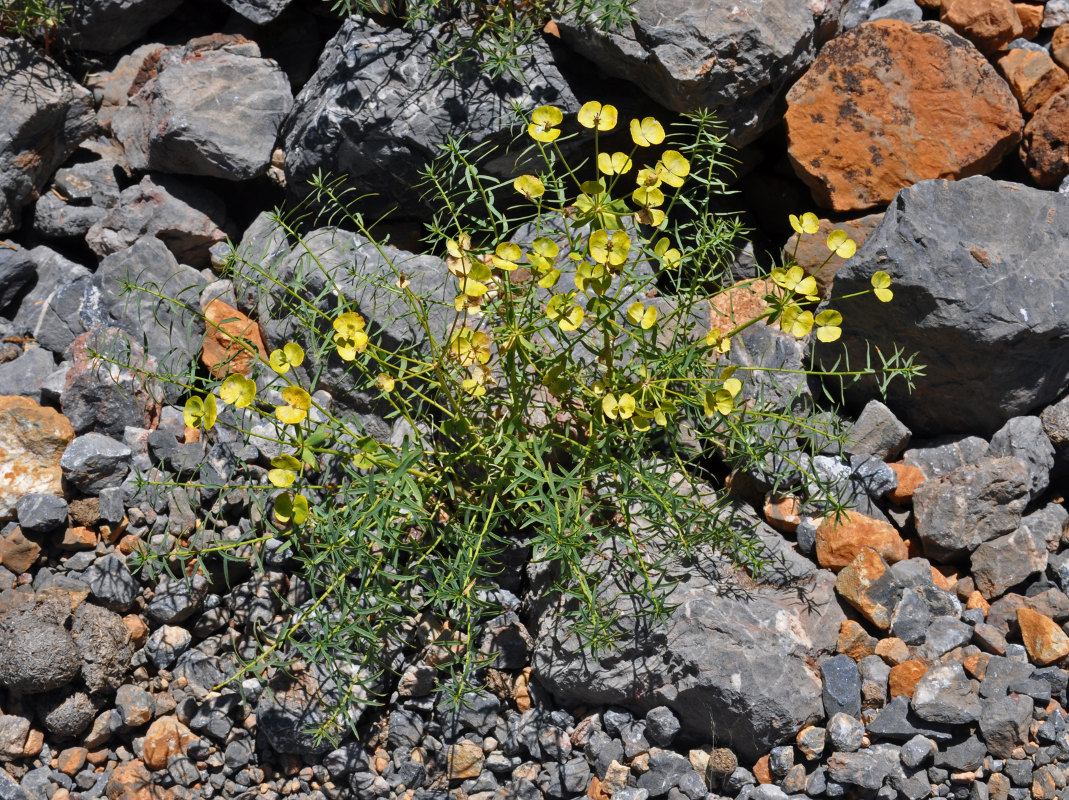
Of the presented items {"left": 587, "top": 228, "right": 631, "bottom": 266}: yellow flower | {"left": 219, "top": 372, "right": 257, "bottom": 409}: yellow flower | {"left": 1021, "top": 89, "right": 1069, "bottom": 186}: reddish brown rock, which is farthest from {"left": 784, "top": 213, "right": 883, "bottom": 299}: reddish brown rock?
{"left": 219, "top": 372, "right": 257, "bottom": 409}: yellow flower

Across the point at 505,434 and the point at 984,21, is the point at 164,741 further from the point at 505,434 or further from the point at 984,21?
the point at 984,21

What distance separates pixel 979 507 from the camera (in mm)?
2756

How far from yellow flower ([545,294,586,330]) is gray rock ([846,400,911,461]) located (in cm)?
105

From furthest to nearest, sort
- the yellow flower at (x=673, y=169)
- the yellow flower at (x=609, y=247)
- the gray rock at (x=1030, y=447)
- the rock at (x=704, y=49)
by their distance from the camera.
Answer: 1. the rock at (x=704, y=49)
2. the gray rock at (x=1030, y=447)
3. the yellow flower at (x=673, y=169)
4. the yellow flower at (x=609, y=247)

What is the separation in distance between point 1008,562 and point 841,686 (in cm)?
61

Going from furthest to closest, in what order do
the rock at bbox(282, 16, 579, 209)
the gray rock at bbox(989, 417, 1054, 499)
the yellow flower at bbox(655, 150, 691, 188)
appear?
the rock at bbox(282, 16, 579, 209)
the gray rock at bbox(989, 417, 1054, 499)
the yellow flower at bbox(655, 150, 691, 188)

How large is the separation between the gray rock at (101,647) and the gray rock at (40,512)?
0.82ft

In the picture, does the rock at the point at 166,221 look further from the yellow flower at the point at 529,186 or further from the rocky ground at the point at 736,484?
the yellow flower at the point at 529,186

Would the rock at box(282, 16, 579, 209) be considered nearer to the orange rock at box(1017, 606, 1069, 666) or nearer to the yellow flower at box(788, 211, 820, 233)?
the yellow flower at box(788, 211, 820, 233)

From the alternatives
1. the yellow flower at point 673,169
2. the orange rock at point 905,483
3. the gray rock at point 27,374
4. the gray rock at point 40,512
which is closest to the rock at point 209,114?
the gray rock at point 27,374

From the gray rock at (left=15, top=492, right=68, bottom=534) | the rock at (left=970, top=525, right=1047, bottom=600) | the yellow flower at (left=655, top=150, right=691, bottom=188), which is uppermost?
the yellow flower at (left=655, top=150, right=691, bottom=188)

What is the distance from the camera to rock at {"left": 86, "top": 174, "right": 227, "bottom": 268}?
130 inches

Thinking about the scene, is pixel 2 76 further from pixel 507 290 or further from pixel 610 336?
pixel 610 336

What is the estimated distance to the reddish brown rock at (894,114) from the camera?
123 inches
